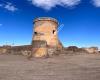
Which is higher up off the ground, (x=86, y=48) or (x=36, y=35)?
(x=36, y=35)

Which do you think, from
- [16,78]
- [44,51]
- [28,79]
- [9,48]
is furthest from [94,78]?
[9,48]

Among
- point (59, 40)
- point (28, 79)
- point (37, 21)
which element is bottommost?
point (28, 79)

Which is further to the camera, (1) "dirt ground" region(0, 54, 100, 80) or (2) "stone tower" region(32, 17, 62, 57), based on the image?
(2) "stone tower" region(32, 17, 62, 57)

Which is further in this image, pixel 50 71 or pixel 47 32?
pixel 47 32

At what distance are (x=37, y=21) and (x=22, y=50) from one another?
5706 mm

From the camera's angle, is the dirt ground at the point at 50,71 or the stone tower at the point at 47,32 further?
the stone tower at the point at 47,32

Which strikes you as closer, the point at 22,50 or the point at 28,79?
the point at 28,79

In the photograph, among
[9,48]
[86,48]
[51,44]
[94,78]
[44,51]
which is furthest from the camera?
[9,48]

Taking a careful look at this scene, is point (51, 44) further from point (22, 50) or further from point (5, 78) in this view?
point (5, 78)

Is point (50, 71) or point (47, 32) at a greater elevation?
point (47, 32)

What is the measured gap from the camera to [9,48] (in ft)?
108

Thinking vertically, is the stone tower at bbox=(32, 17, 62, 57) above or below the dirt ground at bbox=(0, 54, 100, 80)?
above

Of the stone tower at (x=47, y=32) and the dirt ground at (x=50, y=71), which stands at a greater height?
the stone tower at (x=47, y=32)

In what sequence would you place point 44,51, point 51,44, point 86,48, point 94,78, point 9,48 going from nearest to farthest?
1. point 94,78
2. point 44,51
3. point 51,44
4. point 86,48
5. point 9,48
